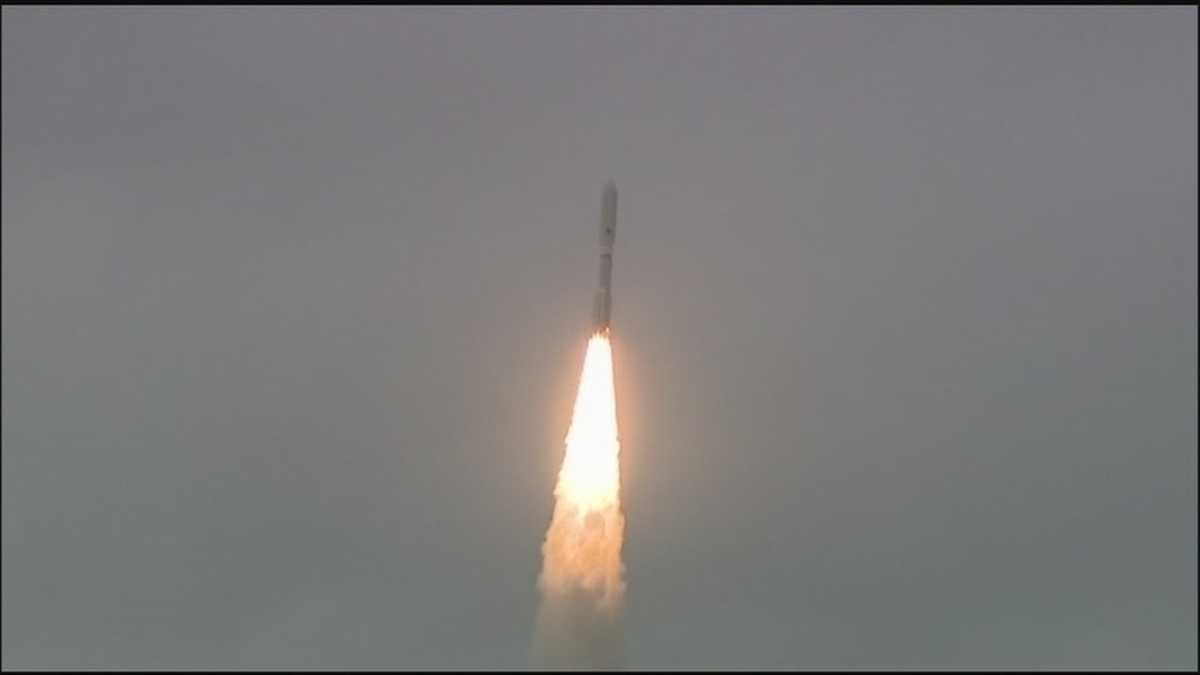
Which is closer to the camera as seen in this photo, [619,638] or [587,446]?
[619,638]

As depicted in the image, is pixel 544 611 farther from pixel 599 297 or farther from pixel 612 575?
pixel 599 297

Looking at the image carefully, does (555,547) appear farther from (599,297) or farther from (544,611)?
(599,297)

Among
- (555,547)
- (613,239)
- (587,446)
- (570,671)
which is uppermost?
(613,239)

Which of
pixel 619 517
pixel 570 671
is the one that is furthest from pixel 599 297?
pixel 570 671

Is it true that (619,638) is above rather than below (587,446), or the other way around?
below
